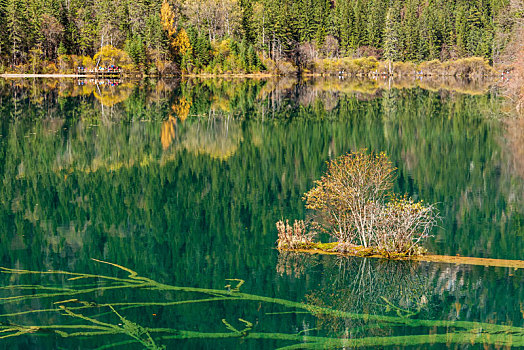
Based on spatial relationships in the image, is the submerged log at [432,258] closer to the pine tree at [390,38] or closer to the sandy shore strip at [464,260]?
the sandy shore strip at [464,260]

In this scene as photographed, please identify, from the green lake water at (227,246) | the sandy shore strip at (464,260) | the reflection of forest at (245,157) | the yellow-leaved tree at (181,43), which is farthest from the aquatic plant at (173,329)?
the yellow-leaved tree at (181,43)

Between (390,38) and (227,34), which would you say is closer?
(227,34)

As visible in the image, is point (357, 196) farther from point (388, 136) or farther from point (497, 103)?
point (497, 103)

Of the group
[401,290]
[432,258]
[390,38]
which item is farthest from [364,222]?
[390,38]

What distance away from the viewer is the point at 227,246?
15.3m

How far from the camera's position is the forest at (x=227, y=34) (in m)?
103

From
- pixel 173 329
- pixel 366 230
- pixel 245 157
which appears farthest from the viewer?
pixel 245 157

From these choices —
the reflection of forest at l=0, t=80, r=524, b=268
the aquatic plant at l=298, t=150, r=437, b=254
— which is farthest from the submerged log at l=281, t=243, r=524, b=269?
the reflection of forest at l=0, t=80, r=524, b=268

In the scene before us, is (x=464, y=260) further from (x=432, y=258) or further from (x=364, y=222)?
(x=364, y=222)

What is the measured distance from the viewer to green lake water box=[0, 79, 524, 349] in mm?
10555

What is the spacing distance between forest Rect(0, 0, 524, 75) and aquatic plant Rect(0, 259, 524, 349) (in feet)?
277

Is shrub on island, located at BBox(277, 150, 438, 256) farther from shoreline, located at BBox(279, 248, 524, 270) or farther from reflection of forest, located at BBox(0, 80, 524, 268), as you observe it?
reflection of forest, located at BBox(0, 80, 524, 268)

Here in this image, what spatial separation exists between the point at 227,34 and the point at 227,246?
103927 mm

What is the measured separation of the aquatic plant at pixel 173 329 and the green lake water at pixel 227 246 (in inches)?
1.4
